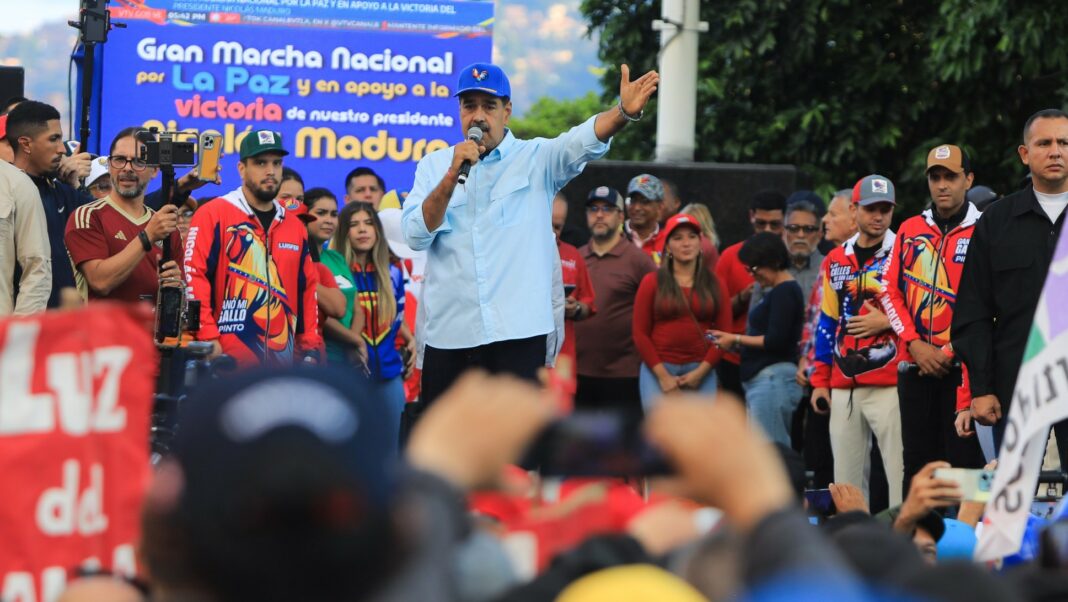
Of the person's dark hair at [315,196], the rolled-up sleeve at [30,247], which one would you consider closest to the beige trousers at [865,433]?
the person's dark hair at [315,196]

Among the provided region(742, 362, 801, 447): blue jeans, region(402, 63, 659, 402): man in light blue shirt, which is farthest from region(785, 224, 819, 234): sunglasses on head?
region(402, 63, 659, 402): man in light blue shirt

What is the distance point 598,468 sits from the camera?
263cm

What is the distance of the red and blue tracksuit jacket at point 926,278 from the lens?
856 centimetres

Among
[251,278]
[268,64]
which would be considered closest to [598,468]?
[251,278]

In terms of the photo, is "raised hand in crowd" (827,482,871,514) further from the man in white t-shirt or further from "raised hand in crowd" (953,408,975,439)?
"raised hand in crowd" (953,408,975,439)

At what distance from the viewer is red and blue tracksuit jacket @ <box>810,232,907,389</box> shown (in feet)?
29.9

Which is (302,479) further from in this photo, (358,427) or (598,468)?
(598,468)

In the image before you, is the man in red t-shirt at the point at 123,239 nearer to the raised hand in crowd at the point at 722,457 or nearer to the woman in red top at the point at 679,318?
the woman in red top at the point at 679,318

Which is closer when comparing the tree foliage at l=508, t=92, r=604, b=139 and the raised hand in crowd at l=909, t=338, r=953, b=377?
the raised hand in crowd at l=909, t=338, r=953, b=377

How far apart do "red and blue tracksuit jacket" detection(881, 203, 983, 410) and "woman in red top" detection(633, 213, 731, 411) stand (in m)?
1.88

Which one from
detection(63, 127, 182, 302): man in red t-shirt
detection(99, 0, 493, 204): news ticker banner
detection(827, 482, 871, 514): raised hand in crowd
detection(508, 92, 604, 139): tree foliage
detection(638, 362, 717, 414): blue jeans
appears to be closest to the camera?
detection(827, 482, 871, 514): raised hand in crowd

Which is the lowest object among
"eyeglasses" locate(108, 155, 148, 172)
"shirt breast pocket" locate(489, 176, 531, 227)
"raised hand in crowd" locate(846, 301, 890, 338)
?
"raised hand in crowd" locate(846, 301, 890, 338)

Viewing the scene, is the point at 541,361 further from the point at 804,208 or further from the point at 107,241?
the point at 804,208

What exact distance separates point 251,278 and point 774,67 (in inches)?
542
